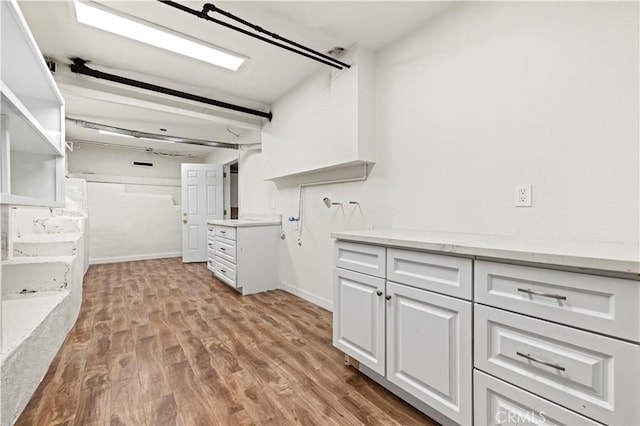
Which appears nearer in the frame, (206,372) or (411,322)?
(411,322)

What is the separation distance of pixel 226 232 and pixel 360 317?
2.68 m

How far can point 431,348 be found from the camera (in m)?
1.37

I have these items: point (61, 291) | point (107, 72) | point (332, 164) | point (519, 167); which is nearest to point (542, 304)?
point (519, 167)

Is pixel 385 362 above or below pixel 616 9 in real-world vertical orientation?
below

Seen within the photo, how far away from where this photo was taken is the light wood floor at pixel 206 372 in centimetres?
149

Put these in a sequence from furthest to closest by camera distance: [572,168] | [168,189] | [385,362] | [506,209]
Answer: [168,189] → [506,209] → [385,362] → [572,168]

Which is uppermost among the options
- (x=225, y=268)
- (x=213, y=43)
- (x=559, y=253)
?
(x=213, y=43)

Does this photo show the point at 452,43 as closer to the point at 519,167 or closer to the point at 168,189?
the point at 519,167

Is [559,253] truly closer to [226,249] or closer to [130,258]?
[226,249]

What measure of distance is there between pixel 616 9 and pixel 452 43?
2.75 ft

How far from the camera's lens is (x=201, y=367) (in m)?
1.95

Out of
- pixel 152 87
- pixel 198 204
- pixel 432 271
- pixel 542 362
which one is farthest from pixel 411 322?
pixel 198 204

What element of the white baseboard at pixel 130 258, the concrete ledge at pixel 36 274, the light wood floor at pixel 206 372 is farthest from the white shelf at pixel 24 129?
the white baseboard at pixel 130 258

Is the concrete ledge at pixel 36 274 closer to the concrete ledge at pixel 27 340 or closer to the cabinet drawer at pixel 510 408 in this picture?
the concrete ledge at pixel 27 340
